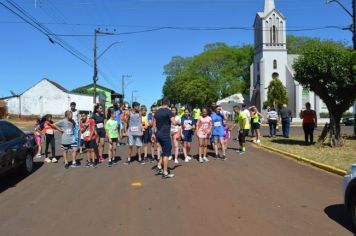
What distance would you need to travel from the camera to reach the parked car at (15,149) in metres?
9.62

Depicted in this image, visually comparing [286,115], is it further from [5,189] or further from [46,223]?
[46,223]

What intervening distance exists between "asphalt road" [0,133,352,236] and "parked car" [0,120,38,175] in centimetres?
37

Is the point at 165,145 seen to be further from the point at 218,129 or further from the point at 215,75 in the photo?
the point at 215,75

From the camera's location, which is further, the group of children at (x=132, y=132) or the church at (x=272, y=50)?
the church at (x=272, y=50)

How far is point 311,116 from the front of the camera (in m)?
17.3

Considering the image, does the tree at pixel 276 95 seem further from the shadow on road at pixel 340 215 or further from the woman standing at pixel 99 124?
the shadow on road at pixel 340 215

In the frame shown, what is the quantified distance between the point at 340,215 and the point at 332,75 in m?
9.70

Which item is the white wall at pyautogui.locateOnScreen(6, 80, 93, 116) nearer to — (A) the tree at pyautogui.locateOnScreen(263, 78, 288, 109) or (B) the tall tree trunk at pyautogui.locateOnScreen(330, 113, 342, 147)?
(A) the tree at pyautogui.locateOnScreen(263, 78, 288, 109)

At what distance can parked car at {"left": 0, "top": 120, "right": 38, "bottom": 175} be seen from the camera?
962 centimetres

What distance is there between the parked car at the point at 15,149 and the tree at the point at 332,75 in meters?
9.91

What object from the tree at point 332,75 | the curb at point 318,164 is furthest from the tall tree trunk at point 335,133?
the curb at point 318,164

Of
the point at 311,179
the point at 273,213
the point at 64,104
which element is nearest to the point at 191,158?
the point at 311,179

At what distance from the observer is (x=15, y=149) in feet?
33.8

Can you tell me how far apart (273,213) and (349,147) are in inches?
383
